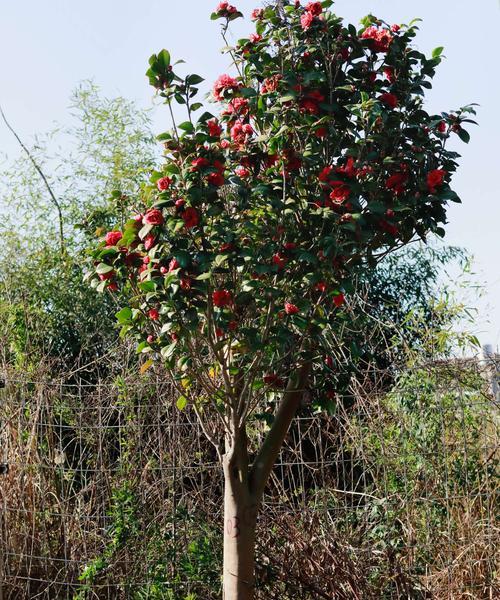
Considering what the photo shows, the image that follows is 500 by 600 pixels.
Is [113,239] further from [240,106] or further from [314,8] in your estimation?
[314,8]

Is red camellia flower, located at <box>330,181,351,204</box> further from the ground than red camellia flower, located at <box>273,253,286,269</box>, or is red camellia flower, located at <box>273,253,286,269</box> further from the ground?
red camellia flower, located at <box>330,181,351,204</box>

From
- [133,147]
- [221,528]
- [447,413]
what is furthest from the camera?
[133,147]

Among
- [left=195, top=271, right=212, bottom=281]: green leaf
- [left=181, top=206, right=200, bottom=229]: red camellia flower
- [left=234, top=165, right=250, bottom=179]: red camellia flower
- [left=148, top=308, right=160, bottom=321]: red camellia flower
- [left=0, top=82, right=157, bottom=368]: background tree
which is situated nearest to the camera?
[left=195, top=271, right=212, bottom=281]: green leaf

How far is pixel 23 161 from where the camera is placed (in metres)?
8.64

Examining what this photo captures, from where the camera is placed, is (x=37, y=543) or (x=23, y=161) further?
(x=23, y=161)

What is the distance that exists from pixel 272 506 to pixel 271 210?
1953 mm

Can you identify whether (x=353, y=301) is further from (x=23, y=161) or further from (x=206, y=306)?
(x=23, y=161)

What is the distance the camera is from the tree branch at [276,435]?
3740 mm

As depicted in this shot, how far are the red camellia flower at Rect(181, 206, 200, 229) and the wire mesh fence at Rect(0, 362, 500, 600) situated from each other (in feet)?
5.96

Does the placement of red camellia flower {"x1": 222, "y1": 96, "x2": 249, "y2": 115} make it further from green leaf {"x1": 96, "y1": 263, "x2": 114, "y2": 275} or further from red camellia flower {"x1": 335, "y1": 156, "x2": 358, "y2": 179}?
green leaf {"x1": 96, "y1": 263, "x2": 114, "y2": 275}

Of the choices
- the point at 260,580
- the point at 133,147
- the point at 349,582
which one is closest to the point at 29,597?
the point at 260,580

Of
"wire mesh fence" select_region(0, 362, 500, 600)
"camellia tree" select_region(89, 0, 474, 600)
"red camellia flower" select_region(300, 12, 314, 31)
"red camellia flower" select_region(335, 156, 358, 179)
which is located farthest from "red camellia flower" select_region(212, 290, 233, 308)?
"wire mesh fence" select_region(0, 362, 500, 600)

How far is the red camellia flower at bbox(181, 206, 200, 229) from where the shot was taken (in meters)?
3.22

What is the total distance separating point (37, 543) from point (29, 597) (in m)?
0.31
